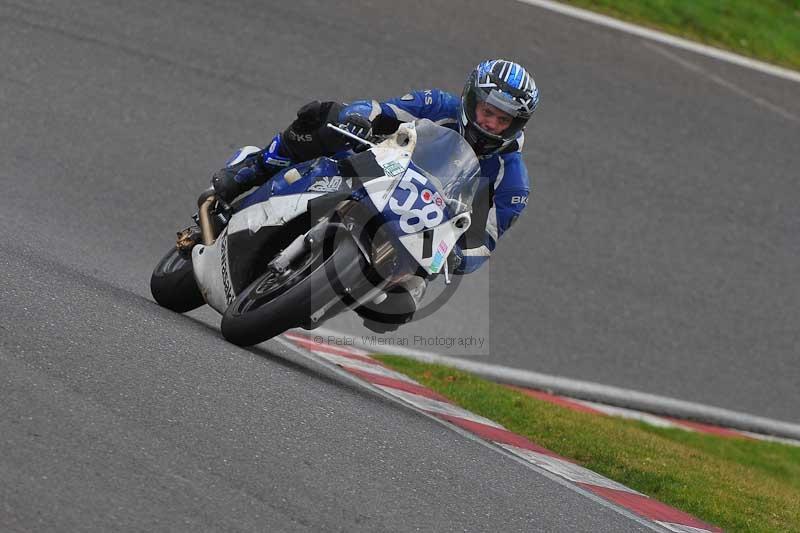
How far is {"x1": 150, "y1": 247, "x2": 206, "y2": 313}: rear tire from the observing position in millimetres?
6340

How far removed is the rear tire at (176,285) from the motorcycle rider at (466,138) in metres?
0.42

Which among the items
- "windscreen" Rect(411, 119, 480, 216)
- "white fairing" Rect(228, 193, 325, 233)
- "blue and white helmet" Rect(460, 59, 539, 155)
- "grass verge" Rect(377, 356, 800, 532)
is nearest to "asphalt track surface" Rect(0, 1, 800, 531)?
"white fairing" Rect(228, 193, 325, 233)

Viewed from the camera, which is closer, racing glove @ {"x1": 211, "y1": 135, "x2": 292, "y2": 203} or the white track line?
racing glove @ {"x1": 211, "y1": 135, "x2": 292, "y2": 203}

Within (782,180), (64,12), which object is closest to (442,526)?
(64,12)

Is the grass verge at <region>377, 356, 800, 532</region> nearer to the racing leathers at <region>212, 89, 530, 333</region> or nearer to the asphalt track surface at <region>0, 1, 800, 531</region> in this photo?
the asphalt track surface at <region>0, 1, 800, 531</region>

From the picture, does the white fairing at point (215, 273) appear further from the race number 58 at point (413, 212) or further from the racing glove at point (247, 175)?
the race number 58 at point (413, 212)

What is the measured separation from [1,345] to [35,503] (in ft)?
3.72

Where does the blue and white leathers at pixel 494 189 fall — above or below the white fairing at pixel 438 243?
above

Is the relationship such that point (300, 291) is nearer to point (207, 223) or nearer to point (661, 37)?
point (207, 223)

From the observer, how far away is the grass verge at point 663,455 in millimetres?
6148

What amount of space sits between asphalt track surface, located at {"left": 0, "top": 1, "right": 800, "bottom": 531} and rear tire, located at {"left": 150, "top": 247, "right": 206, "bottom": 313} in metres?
0.27

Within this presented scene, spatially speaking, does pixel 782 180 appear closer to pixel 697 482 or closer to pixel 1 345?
pixel 697 482

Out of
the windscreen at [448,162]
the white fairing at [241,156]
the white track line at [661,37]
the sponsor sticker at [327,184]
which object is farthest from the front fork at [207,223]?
the white track line at [661,37]

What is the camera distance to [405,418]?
5492 millimetres
